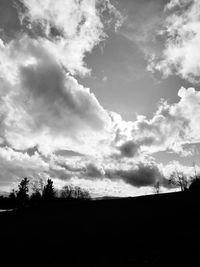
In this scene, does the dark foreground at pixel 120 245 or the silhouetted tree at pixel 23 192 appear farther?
the silhouetted tree at pixel 23 192

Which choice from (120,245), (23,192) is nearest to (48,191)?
(23,192)

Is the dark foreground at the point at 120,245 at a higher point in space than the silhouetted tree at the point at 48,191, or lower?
lower

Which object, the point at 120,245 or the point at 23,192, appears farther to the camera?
the point at 23,192

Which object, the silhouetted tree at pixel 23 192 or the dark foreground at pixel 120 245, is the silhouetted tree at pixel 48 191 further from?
the dark foreground at pixel 120 245

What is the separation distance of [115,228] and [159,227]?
10.7 ft

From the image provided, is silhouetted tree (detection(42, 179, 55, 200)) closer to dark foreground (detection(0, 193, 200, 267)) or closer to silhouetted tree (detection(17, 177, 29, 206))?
silhouetted tree (detection(17, 177, 29, 206))

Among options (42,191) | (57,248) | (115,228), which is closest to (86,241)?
(57,248)

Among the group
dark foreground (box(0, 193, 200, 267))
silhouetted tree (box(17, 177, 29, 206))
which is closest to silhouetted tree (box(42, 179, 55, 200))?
silhouetted tree (box(17, 177, 29, 206))

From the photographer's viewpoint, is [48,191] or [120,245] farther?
[48,191]

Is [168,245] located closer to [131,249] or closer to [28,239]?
[131,249]

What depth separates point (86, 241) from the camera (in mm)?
12516

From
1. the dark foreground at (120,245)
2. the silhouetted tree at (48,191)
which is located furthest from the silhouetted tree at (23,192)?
the dark foreground at (120,245)

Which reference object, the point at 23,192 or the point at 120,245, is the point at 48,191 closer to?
the point at 23,192

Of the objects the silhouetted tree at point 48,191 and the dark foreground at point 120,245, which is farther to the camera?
the silhouetted tree at point 48,191
